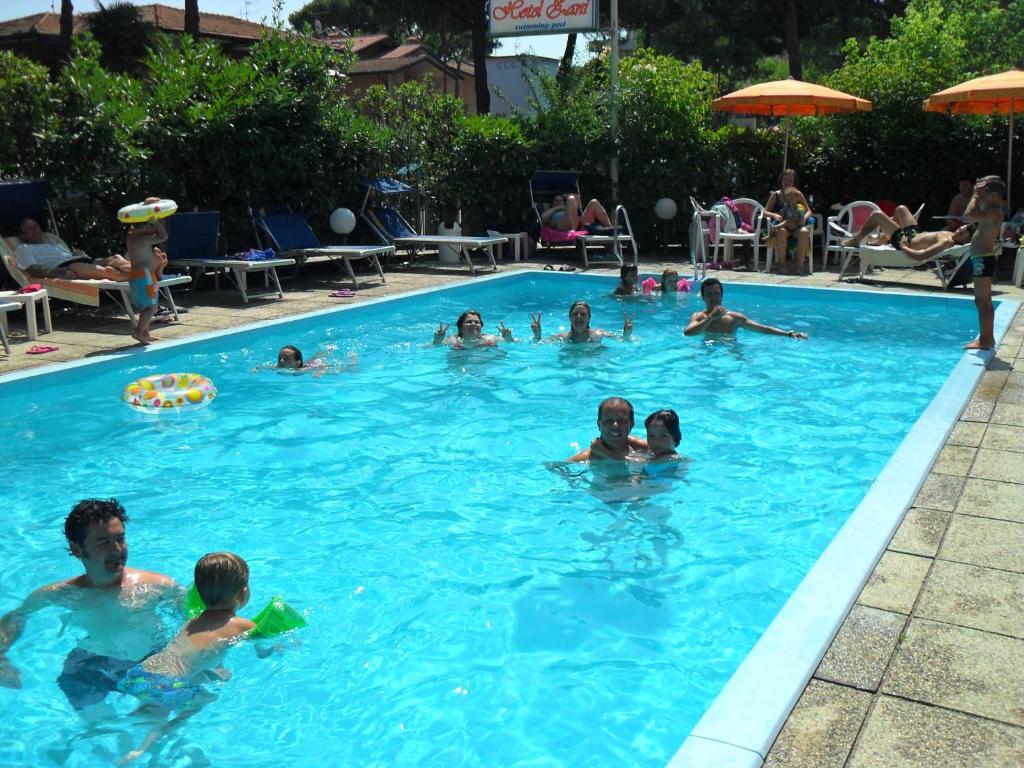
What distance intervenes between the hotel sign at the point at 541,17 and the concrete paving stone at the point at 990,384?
11.1 m

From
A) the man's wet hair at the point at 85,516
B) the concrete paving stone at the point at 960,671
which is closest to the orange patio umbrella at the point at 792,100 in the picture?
the concrete paving stone at the point at 960,671

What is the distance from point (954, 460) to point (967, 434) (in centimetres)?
59

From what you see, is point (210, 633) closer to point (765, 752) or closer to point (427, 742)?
point (427, 742)

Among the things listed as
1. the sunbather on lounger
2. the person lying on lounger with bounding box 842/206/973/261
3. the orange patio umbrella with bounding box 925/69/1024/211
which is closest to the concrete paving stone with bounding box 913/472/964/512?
the person lying on lounger with bounding box 842/206/973/261

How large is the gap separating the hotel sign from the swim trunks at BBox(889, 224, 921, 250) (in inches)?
257

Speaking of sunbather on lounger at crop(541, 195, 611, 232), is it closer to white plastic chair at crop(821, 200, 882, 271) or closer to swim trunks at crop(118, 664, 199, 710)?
white plastic chair at crop(821, 200, 882, 271)

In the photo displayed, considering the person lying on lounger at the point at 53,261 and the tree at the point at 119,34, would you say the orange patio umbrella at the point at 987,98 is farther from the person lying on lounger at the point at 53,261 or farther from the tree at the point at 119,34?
the tree at the point at 119,34

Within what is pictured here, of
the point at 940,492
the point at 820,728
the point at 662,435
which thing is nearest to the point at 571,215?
the point at 662,435

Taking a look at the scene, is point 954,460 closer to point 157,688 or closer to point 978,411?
point 978,411

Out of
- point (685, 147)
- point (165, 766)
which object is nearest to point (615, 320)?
point (685, 147)

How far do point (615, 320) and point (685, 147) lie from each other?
5.80m

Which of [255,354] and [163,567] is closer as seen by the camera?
[163,567]

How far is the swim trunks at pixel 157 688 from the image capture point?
3488mm

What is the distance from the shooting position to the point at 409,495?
5.84 metres
